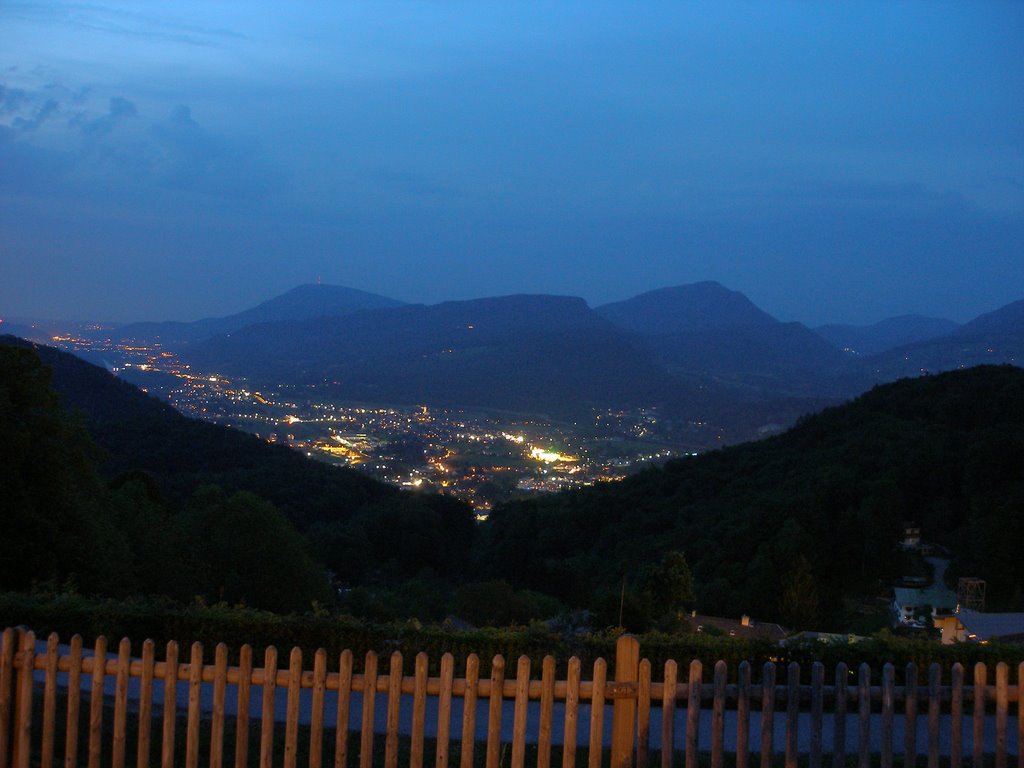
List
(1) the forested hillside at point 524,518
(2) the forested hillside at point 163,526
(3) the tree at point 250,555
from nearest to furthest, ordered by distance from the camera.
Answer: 1. (2) the forested hillside at point 163,526
2. (1) the forested hillside at point 524,518
3. (3) the tree at point 250,555

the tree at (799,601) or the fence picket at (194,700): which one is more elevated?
the fence picket at (194,700)

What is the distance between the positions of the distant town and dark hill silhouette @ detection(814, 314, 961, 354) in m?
67.5

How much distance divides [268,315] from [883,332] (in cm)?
10859

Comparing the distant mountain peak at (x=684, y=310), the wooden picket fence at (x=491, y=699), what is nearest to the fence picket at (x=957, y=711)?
the wooden picket fence at (x=491, y=699)

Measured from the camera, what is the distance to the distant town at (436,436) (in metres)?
55.7

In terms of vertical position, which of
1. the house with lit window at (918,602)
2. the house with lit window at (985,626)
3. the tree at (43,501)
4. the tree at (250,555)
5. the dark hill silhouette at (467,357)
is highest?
the dark hill silhouette at (467,357)

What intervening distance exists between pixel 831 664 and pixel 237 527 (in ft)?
51.6

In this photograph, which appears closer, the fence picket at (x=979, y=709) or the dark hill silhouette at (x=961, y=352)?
the fence picket at (x=979, y=709)

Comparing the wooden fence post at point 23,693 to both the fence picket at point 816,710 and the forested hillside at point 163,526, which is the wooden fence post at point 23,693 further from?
the forested hillside at point 163,526

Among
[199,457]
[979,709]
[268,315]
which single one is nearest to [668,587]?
[979,709]

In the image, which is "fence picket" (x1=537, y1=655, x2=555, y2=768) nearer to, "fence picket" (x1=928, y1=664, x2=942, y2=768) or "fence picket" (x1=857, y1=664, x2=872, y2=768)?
"fence picket" (x1=857, y1=664, x2=872, y2=768)

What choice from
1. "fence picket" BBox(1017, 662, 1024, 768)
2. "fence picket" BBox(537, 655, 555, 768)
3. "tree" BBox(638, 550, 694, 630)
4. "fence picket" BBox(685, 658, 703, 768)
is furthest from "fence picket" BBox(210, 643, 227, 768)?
"tree" BBox(638, 550, 694, 630)

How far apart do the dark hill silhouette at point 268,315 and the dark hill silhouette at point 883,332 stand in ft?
252

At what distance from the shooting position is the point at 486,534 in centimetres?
4006
